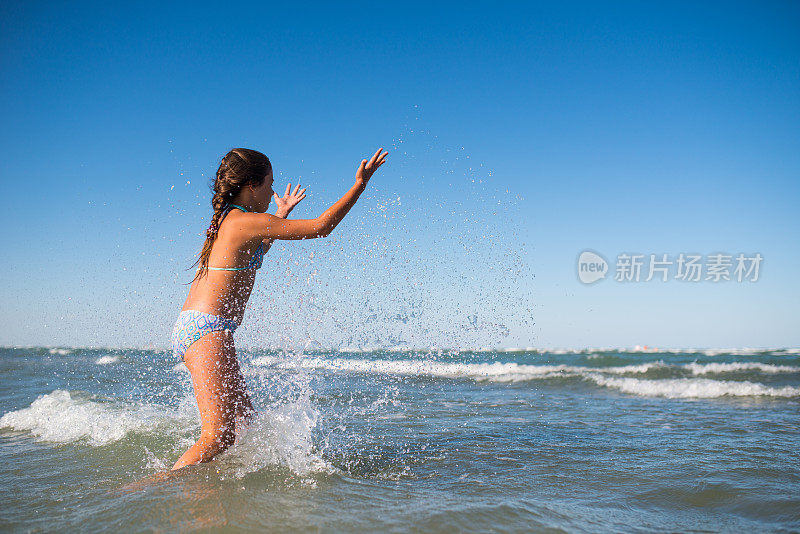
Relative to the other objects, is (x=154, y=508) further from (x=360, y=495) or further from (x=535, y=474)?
(x=535, y=474)

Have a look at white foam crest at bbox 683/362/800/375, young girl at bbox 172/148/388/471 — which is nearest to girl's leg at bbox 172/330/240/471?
young girl at bbox 172/148/388/471

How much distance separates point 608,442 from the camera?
4816 mm

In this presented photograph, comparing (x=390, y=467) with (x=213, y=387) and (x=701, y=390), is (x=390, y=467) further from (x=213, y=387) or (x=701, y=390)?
(x=701, y=390)

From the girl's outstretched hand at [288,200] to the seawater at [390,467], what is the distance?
112 cm

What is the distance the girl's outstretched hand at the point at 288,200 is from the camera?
3846 millimetres

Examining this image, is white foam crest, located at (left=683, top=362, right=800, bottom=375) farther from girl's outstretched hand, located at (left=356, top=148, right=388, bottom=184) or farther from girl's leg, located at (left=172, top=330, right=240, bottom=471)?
girl's leg, located at (left=172, top=330, right=240, bottom=471)

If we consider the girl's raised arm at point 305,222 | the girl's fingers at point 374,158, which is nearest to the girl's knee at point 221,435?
the girl's raised arm at point 305,222

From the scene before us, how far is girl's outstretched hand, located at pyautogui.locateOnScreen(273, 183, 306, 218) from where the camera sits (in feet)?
12.6

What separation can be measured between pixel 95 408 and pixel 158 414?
866mm

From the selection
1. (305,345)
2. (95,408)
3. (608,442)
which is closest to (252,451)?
(305,345)

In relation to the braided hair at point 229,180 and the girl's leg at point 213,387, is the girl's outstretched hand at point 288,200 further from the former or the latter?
the girl's leg at point 213,387

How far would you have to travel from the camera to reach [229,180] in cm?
312

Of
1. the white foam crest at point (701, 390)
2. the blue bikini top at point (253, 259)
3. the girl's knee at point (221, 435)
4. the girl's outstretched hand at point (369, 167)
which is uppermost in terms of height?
the girl's outstretched hand at point (369, 167)

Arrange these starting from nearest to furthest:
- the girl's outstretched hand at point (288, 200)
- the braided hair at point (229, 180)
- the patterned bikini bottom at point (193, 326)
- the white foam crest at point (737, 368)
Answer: the patterned bikini bottom at point (193, 326), the braided hair at point (229, 180), the girl's outstretched hand at point (288, 200), the white foam crest at point (737, 368)
